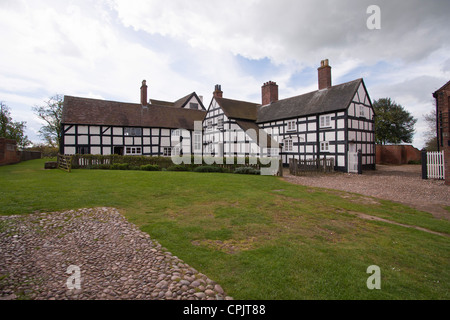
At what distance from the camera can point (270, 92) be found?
97.1ft

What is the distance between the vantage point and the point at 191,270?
395cm

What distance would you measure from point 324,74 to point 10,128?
46.5 m

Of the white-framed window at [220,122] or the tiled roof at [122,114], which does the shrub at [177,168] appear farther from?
the tiled roof at [122,114]

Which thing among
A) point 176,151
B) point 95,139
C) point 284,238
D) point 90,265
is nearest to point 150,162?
point 95,139

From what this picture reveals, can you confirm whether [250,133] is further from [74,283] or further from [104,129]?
[74,283]

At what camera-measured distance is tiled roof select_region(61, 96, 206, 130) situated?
26094 millimetres

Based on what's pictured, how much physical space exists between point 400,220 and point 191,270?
21.7 ft

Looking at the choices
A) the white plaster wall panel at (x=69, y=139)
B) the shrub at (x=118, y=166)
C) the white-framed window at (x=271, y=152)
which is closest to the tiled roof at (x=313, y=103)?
the white-framed window at (x=271, y=152)

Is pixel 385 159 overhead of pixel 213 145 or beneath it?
beneath

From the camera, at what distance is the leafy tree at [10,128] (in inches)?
1400

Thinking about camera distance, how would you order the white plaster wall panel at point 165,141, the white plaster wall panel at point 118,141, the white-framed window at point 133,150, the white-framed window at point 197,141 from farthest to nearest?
1. the white-framed window at point 197,141
2. the white plaster wall panel at point 165,141
3. the white-framed window at point 133,150
4. the white plaster wall panel at point 118,141
